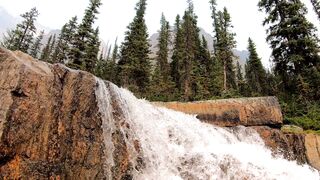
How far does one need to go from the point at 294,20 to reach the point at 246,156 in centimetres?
1580

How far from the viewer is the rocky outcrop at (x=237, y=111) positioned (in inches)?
704

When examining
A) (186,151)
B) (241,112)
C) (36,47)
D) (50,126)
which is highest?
(36,47)

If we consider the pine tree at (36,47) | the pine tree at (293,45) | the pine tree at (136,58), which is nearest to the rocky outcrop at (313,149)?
the pine tree at (293,45)

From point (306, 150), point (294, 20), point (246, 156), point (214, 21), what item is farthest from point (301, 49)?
point (214, 21)

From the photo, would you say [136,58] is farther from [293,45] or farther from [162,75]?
[293,45]

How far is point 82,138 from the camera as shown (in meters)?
8.27

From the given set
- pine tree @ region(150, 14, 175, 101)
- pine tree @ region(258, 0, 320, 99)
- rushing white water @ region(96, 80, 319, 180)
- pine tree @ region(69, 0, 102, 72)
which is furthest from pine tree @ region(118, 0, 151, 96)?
rushing white water @ region(96, 80, 319, 180)

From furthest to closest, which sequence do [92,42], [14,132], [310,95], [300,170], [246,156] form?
A: 1. [92,42]
2. [310,95]
3. [300,170]
4. [246,156]
5. [14,132]

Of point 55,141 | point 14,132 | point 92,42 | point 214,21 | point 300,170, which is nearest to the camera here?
point 14,132

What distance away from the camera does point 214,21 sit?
42.3 m

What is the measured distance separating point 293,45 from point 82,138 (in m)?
20.4

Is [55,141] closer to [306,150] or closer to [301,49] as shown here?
[306,150]

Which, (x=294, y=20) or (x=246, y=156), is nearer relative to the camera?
(x=246, y=156)

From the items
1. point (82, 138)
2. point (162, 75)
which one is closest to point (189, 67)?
point (162, 75)
